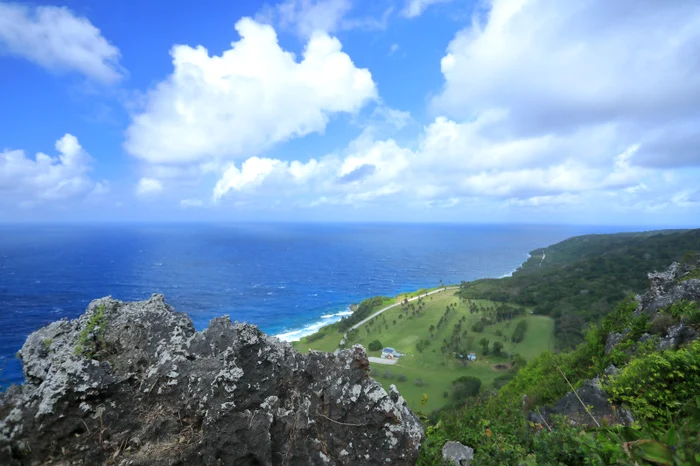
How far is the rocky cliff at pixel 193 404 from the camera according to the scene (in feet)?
15.6

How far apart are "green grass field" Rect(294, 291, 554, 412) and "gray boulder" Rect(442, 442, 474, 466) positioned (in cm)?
3775

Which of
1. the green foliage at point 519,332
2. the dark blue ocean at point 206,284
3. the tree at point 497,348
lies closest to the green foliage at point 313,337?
the dark blue ocean at point 206,284

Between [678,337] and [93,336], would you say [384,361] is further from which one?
[93,336]

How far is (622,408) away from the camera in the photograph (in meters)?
8.98

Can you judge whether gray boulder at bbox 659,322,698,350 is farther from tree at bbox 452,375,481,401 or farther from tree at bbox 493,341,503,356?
tree at bbox 493,341,503,356

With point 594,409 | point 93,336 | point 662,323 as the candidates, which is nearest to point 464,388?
point 662,323

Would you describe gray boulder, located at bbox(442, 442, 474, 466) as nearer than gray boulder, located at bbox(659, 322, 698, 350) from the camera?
Yes

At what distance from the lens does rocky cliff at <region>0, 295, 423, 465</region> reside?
4.77 meters

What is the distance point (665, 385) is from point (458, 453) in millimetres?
5422

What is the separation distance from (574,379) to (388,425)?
57.4 ft

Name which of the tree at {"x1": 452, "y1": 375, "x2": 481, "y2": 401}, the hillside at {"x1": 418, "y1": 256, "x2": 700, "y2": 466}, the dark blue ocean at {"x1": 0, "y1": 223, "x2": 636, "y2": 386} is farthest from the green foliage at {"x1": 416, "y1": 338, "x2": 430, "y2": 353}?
the hillside at {"x1": 418, "y1": 256, "x2": 700, "y2": 466}

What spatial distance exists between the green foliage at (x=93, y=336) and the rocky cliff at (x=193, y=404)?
0.02 m

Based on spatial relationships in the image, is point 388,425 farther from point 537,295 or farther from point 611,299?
point 537,295

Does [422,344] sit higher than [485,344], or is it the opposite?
[485,344]
